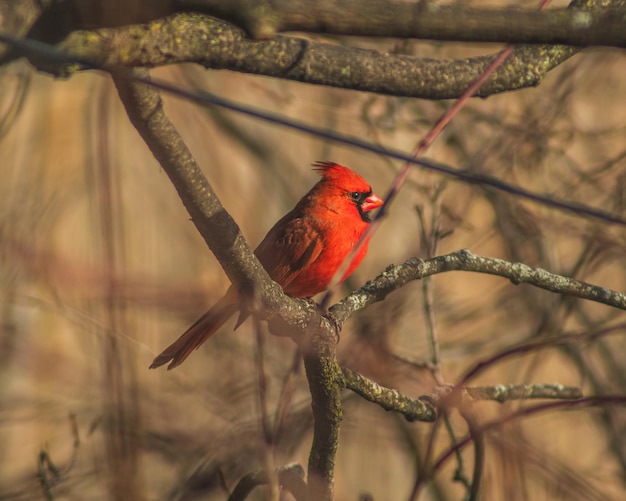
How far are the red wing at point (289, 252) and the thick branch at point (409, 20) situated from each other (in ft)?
7.83

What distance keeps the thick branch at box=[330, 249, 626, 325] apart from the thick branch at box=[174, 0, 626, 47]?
1.21 m

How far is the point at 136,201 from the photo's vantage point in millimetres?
5242

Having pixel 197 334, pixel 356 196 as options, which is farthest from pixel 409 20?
pixel 356 196

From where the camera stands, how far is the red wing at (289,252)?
150 inches

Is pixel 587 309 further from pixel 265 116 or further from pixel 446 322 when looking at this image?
pixel 265 116

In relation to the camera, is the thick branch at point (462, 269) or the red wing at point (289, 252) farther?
the red wing at point (289, 252)

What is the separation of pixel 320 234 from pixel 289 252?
7.0 inches

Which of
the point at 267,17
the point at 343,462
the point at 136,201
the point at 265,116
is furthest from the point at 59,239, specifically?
the point at 265,116

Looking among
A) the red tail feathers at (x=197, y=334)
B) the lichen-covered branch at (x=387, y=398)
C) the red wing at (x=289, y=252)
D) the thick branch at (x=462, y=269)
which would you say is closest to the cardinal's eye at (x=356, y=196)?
Answer: the red wing at (x=289, y=252)

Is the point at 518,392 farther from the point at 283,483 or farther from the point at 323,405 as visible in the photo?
the point at 283,483

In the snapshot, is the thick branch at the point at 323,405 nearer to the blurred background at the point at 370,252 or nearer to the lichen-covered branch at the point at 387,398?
the lichen-covered branch at the point at 387,398

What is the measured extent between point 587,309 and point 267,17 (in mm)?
4792

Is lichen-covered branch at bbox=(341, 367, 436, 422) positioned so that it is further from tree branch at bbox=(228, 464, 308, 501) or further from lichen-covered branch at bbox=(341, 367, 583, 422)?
tree branch at bbox=(228, 464, 308, 501)

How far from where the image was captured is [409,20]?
4.67ft
